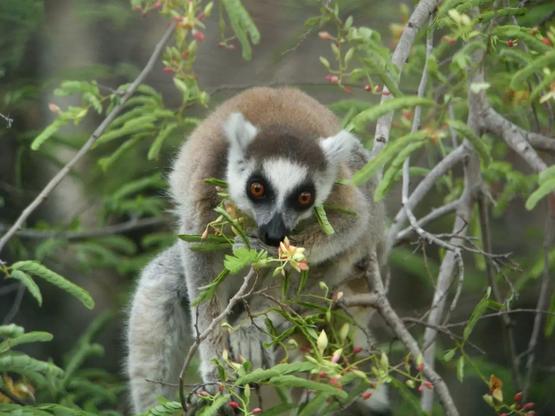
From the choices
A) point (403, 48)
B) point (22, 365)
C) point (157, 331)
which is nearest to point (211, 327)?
point (22, 365)

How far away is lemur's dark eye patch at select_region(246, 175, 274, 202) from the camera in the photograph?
4.25m

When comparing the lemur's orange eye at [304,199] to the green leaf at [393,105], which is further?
the lemur's orange eye at [304,199]

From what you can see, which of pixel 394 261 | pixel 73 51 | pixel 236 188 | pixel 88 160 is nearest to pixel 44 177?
pixel 88 160

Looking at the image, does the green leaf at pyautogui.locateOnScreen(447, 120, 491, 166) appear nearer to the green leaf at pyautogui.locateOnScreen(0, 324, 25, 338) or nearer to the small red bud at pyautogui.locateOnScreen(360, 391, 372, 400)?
the small red bud at pyautogui.locateOnScreen(360, 391, 372, 400)

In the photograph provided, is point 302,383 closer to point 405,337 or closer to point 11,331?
point 405,337

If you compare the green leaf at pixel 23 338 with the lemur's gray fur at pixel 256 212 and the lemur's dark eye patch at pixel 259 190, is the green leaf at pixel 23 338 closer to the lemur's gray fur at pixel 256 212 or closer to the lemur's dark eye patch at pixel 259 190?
the lemur's gray fur at pixel 256 212

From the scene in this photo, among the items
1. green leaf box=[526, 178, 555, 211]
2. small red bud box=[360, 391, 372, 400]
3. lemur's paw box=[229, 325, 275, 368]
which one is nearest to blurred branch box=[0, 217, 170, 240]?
lemur's paw box=[229, 325, 275, 368]

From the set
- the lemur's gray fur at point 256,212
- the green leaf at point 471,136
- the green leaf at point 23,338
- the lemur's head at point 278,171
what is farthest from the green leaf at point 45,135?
the green leaf at point 471,136

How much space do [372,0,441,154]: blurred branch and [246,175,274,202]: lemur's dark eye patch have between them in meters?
0.52

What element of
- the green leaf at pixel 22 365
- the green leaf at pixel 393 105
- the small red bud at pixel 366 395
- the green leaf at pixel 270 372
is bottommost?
the small red bud at pixel 366 395

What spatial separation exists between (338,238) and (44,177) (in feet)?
11.4

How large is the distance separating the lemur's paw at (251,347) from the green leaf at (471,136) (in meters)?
1.46

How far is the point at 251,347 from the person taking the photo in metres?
4.47

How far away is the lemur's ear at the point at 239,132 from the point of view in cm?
443
